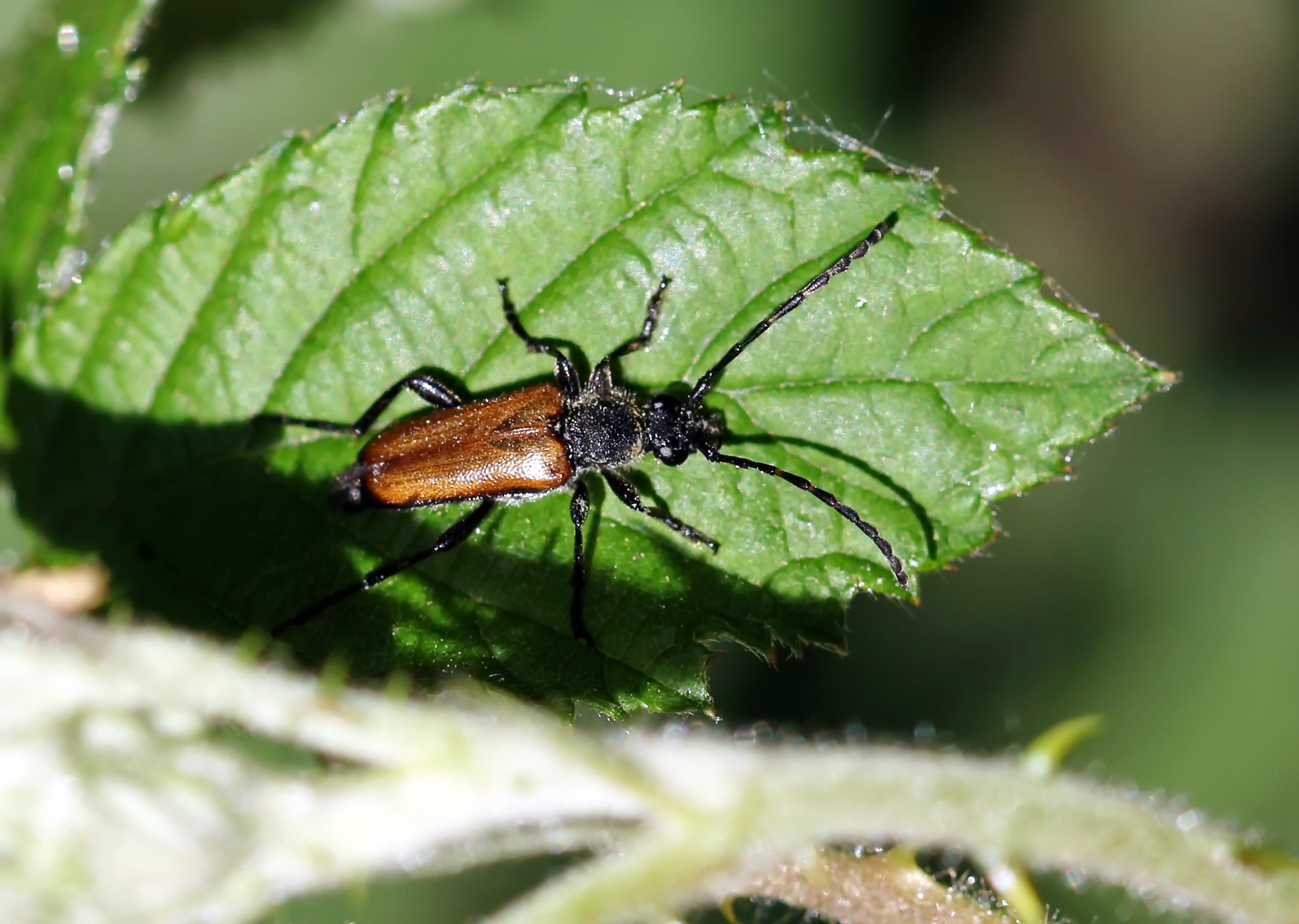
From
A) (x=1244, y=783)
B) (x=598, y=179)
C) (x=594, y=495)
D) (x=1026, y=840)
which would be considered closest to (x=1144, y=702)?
(x=1244, y=783)

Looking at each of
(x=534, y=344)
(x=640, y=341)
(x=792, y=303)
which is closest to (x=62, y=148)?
(x=534, y=344)

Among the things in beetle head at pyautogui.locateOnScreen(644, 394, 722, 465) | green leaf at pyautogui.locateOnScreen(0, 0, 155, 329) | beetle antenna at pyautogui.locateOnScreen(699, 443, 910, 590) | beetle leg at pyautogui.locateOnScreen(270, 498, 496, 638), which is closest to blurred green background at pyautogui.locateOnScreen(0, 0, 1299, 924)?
green leaf at pyautogui.locateOnScreen(0, 0, 155, 329)

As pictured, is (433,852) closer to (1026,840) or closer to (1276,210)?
(1026,840)

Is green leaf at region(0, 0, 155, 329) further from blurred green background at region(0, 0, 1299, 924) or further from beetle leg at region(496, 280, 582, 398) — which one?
blurred green background at region(0, 0, 1299, 924)

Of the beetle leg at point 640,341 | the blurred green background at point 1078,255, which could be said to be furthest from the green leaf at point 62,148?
the blurred green background at point 1078,255

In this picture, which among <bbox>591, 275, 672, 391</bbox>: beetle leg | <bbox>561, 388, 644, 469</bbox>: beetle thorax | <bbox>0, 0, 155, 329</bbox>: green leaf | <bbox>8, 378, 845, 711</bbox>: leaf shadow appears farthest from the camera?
<bbox>561, 388, 644, 469</bbox>: beetle thorax
